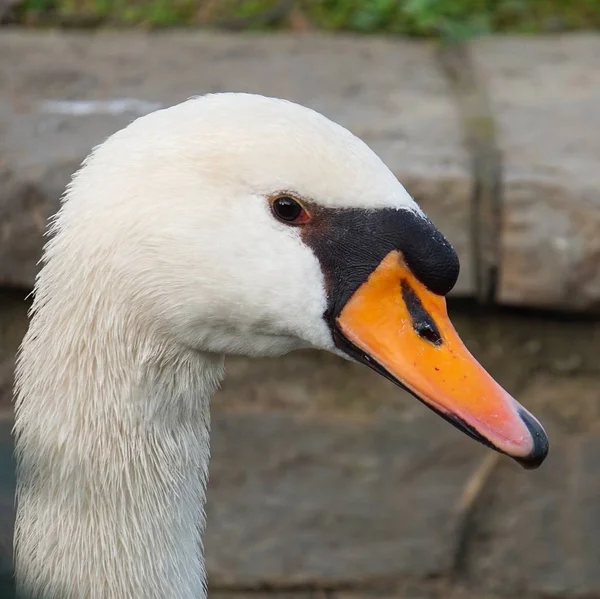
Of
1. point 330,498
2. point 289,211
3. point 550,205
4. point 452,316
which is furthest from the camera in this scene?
point 330,498

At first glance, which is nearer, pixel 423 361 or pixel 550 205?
pixel 423 361

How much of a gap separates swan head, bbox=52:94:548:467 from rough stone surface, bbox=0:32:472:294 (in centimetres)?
68

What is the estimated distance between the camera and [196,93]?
197 cm

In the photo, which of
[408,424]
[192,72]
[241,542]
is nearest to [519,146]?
[408,424]

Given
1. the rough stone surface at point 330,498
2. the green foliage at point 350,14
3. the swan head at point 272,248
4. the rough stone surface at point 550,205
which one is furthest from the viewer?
the green foliage at point 350,14

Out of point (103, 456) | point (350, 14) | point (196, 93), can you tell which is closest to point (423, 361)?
point (103, 456)

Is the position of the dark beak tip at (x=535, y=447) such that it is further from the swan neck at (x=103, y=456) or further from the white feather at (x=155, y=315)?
Result: the swan neck at (x=103, y=456)

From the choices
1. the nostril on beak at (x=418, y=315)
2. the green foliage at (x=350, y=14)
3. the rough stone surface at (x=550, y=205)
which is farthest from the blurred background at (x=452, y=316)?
the nostril on beak at (x=418, y=315)

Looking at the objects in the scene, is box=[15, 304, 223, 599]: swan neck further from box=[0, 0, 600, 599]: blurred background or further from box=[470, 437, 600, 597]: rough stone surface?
box=[470, 437, 600, 597]: rough stone surface

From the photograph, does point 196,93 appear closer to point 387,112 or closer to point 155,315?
point 387,112

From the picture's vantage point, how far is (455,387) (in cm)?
102

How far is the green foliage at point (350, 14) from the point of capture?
2.31 meters

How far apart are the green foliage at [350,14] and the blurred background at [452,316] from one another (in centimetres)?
16

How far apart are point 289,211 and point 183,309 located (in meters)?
0.12
